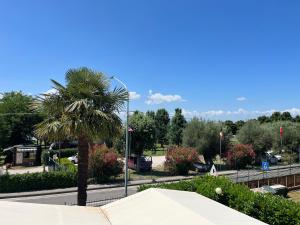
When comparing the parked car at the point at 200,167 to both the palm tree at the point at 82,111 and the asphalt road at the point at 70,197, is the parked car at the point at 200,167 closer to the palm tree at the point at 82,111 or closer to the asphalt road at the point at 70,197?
the asphalt road at the point at 70,197

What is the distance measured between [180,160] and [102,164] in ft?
35.7

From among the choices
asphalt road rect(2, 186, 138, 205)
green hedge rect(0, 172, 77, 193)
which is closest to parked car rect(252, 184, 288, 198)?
Answer: asphalt road rect(2, 186, 138, 205)

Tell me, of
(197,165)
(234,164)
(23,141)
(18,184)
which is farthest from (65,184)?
(23,141)

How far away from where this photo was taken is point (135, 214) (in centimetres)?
887

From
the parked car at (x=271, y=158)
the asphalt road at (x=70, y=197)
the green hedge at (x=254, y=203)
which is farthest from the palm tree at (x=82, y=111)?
the parked car at (x=271, y=158)

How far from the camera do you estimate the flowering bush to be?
5406 cm

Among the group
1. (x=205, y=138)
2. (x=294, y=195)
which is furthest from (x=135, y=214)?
(x=205, y=138)

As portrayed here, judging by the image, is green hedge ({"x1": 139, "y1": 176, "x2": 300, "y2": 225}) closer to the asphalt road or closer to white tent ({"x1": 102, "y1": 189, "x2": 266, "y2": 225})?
white tent ({"x1": 102, "y1": 189, "x2": 266, "y2": 225})

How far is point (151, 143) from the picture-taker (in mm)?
48594

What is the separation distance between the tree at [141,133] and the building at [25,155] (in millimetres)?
13915

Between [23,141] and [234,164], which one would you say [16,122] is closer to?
[23,141]

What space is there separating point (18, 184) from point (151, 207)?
90.1ft

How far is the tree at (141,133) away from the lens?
47.3m

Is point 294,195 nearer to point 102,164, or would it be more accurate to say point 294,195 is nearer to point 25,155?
point 102,164
